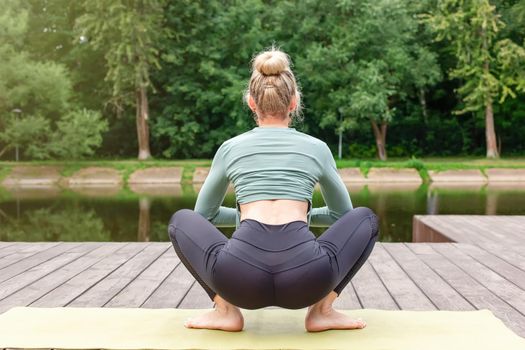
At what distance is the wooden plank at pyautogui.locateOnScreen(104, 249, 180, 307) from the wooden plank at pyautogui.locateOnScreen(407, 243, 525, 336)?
5.77ft

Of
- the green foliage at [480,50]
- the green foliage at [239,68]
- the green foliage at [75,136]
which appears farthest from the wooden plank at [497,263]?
the green foliage at [480,50]

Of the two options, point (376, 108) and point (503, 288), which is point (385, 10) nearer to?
point (376, 108)

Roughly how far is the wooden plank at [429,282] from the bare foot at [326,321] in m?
0.74

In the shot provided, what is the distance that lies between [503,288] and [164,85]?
2162 cm

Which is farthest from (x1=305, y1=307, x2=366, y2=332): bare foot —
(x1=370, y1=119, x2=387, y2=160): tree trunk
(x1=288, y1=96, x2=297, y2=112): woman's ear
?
(x1=370, y1=119, x2=387, y2=160): tree trunk

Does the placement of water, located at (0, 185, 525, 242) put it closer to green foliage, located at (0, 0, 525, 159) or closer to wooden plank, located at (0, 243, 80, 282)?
wooden plank, located at (0, 243, 80, 282)

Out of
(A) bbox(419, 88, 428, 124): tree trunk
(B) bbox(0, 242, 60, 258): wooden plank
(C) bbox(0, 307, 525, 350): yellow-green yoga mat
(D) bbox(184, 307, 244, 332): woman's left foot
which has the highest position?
(A) bbox(419, 88, 428, 124): tree trunk

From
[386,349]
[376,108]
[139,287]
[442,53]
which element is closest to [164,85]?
[376,108]

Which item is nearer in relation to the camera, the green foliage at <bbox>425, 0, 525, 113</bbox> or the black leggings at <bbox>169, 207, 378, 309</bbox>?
the black leggings at <bbox>169, 207, 378, 309</bbox>

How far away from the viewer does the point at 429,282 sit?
3.72 m

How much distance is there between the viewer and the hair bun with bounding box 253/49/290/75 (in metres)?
2.33

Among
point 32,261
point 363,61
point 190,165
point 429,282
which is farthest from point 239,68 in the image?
point 429,282

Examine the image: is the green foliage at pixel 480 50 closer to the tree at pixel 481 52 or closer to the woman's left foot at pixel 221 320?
the tree at pixel 481 52

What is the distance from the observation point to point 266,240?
2.30 metres
